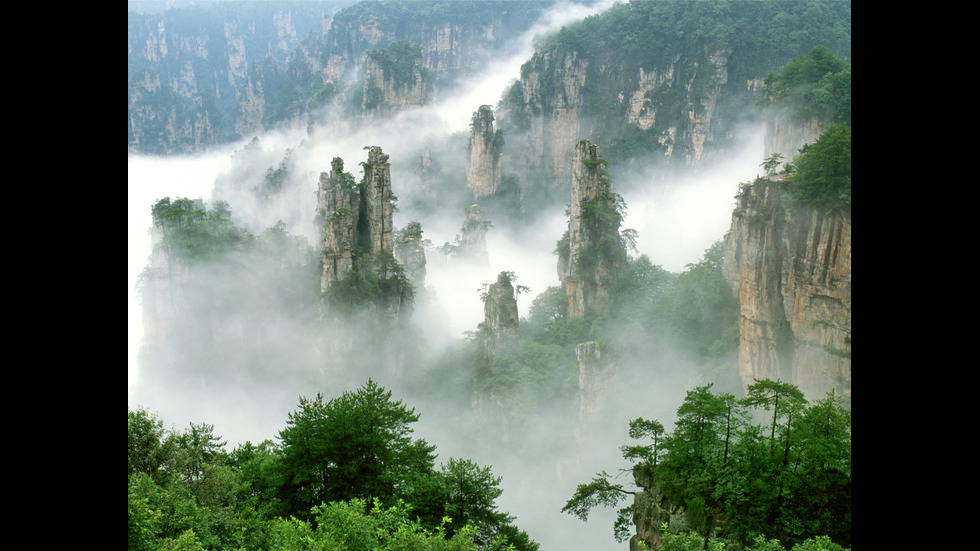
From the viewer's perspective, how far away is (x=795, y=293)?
28625 mm

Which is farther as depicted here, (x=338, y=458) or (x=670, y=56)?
(x=670, y=56)

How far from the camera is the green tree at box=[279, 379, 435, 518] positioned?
17.0 meters

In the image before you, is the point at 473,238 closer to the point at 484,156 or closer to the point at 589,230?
the point at 484,156

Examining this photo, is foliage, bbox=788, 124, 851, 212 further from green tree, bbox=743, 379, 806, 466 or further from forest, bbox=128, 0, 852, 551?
green tree, bbox=743, 379, 806, 466

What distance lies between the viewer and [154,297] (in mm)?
56562

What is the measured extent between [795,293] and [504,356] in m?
20.7

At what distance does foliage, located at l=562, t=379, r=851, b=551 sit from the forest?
0.07 m

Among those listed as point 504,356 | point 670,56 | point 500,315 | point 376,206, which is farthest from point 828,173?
point 670,56

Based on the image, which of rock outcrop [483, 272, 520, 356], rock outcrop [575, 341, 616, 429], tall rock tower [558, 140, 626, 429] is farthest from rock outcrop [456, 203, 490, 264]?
rock outcrop [575, 341, 616, 429]
